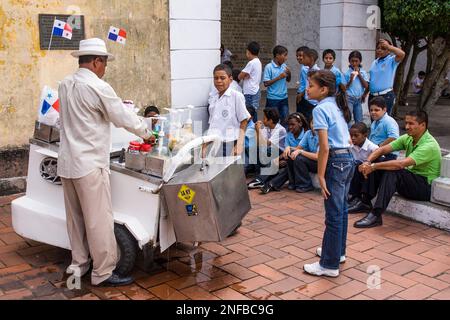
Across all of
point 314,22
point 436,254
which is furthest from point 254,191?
point 314,22

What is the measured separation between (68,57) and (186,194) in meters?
3.49

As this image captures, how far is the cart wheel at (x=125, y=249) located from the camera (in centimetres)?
414

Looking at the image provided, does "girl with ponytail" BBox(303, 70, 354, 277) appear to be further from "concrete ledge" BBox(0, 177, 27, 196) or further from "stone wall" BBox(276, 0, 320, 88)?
"stone wall" BBox(276, 0, 320, 88)

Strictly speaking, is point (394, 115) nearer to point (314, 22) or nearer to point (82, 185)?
point (314, 22)

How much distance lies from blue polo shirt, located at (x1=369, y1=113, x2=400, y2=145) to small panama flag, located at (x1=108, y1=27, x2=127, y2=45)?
3332mm

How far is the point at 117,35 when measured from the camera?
6914mm

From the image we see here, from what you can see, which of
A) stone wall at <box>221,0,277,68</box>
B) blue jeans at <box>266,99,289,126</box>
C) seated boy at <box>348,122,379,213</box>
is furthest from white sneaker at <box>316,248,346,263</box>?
stone wall at <box>221,0,277,68</box>

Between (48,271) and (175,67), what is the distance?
3.88 metres

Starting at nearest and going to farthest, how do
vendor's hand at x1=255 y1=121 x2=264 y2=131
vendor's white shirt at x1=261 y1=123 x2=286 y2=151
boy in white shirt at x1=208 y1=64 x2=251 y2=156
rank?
boy in white shirt at x1=208 y1=64 x2=251 y2=156, vendor's white shirt at x1=261 y1=123 x2=286 y2=151, vendor's hand at x1=255 y1=121 x2=264 y2=131

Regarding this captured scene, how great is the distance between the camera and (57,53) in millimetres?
6516

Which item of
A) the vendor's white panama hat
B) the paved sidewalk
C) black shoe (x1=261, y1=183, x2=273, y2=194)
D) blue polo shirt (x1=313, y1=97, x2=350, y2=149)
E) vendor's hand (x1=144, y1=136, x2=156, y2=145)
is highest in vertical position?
the vendor's white panama hat

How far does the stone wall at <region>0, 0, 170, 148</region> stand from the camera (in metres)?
6.20

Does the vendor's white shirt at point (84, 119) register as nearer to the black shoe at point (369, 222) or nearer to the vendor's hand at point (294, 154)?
the black shoe at point (369, 222)

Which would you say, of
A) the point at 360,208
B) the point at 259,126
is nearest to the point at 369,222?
the point at 360,208
